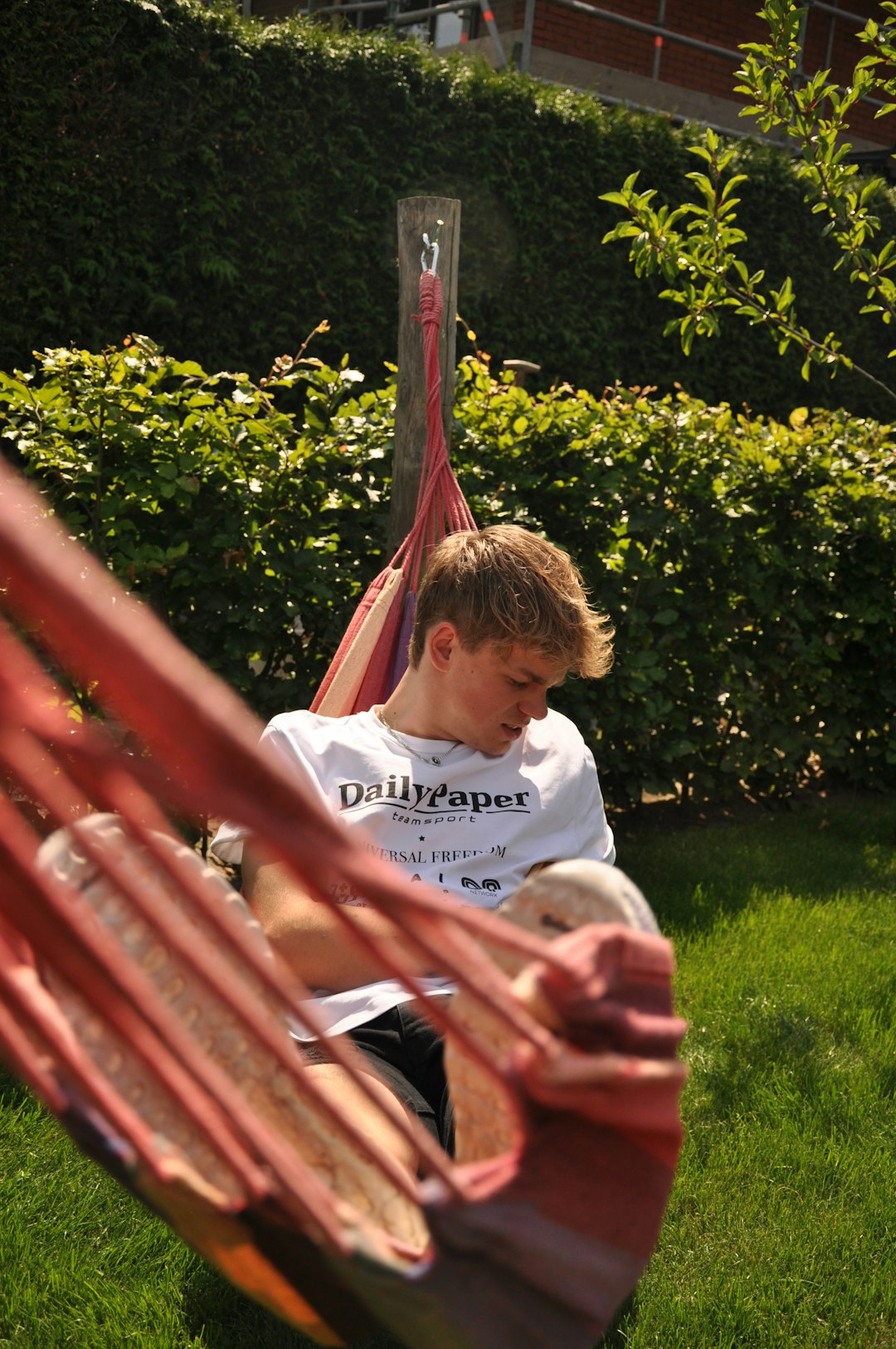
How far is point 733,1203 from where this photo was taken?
2.39 metres

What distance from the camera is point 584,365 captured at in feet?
28.9

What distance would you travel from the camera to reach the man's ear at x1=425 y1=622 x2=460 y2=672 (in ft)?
7.00

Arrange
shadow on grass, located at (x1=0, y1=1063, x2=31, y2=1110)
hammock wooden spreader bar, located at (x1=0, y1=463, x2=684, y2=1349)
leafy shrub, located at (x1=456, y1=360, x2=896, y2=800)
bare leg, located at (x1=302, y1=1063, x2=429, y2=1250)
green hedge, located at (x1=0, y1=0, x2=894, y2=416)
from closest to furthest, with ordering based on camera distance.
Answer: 1. hammock wooden spreader bar, located at (x1=0, y1=463, x2=684, y2=1349)
2. bare leg, located at (x1=302, y1=1063, x2=429, y2=1250)
3. shadow on grass, located at (x1=0, y1=1063, x2=31, y2=1110)
4. leafy shrub, located at (x1=456, y1=360, x2=896, y2=800)
5. green hedge, located at (x1=0, y1=0, x2=894, y2=416)

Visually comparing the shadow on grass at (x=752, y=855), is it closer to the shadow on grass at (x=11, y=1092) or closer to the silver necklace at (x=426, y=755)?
the silver necklace at (x=426, y=755)

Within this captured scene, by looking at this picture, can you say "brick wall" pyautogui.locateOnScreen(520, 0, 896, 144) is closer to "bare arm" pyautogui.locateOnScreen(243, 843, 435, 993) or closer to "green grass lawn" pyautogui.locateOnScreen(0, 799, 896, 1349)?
"green grass lawn" pyautogui.locateOnScreen(0, 799, 896, 1349)

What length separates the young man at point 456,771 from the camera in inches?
75.8

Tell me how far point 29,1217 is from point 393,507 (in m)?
1.87

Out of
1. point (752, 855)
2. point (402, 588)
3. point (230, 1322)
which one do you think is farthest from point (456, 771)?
point (752, 855)

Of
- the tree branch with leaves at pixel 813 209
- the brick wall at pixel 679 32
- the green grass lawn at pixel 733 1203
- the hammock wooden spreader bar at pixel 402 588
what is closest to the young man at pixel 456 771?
the hammock wooden spreader bar at pixel 402 588

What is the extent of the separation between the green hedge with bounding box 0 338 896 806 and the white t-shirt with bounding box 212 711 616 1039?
1.35 metres

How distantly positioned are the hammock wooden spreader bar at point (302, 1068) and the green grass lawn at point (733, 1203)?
1.23 meters

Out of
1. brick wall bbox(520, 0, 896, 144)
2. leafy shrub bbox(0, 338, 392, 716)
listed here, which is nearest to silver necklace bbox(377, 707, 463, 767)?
leafy shrub bbox(0, 338, 392, 716)

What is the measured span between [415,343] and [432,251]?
0.76ft

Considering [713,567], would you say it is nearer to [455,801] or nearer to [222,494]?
[222,494]
